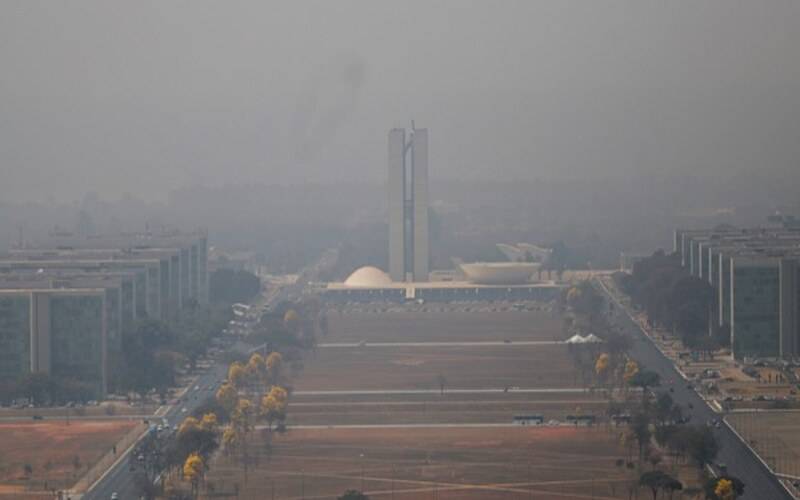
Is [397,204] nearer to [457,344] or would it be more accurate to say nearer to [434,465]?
[457,344]

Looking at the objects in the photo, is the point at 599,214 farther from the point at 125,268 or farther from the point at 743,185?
the point at 125,268

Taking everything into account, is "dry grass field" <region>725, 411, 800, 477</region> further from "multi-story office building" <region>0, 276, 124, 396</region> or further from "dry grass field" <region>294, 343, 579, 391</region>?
"multi-story office building" <region>0, 276, 124, 396</region>

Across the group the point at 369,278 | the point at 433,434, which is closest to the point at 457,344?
the point at 433,434

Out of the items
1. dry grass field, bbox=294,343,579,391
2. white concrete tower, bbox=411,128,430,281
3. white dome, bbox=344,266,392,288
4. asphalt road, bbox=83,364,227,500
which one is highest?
white concrete tower, bbox=411,128,430,281

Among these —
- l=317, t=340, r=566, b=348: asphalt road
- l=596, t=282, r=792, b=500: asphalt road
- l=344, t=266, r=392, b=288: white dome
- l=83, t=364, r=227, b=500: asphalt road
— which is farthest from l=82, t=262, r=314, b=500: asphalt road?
l=344, t=266, r=392, b=288: white dome

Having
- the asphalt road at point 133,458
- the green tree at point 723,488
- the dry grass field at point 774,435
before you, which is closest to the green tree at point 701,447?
the dry grass field at point 774,435

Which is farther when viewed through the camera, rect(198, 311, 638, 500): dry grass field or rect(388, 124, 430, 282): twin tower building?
rect(388, 124, 430, 282): twin tower building

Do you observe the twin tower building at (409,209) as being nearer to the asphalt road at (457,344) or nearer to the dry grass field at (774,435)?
the asphalt road at (457,344)
